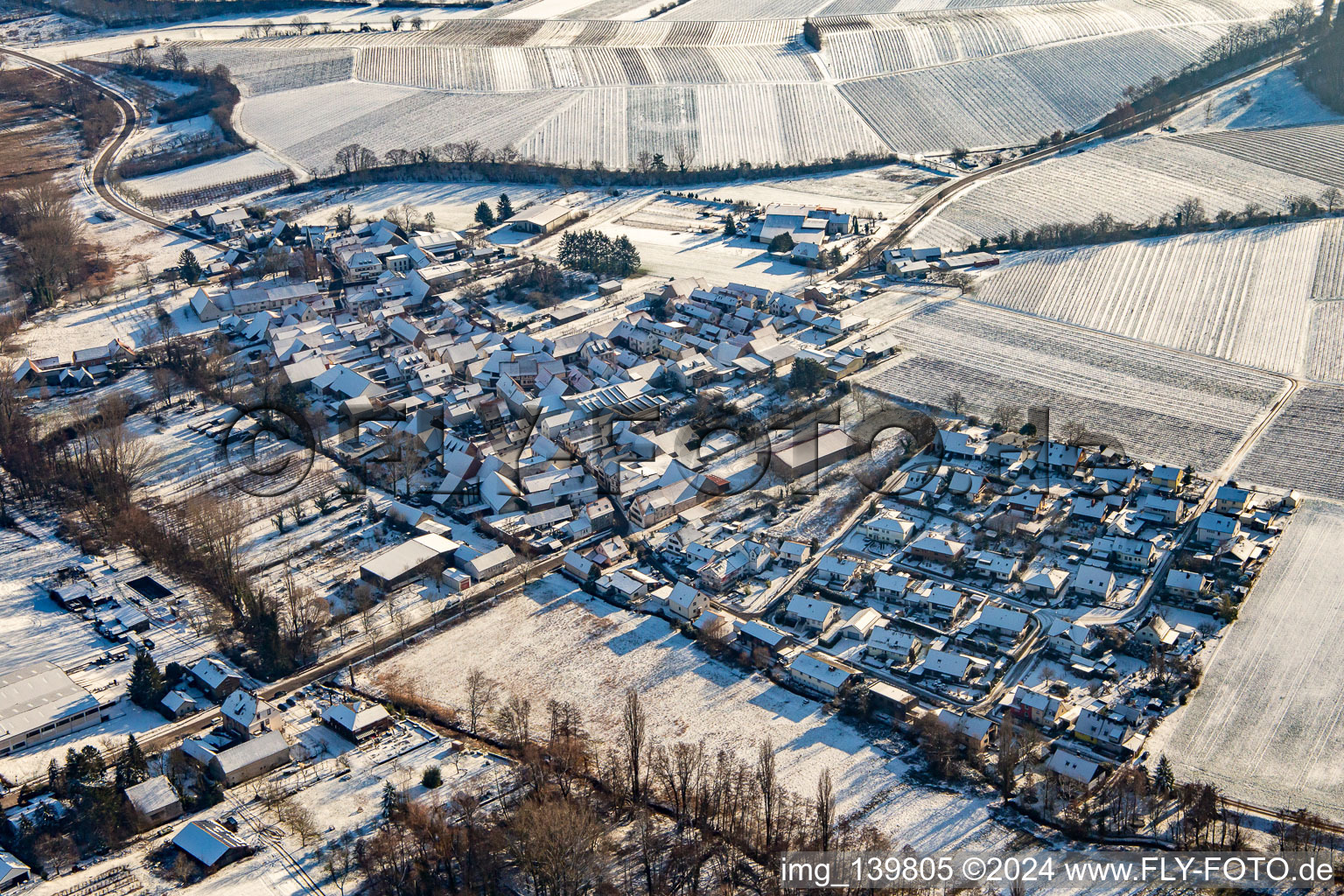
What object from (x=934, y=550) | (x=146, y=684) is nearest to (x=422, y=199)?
(x=146, y=684)

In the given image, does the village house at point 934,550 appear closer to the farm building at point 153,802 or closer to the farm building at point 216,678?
the farm building at point 216,678

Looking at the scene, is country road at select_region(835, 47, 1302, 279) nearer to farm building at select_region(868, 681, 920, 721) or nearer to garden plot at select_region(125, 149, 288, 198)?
farm building at select_region(868, 681, 920, 721)

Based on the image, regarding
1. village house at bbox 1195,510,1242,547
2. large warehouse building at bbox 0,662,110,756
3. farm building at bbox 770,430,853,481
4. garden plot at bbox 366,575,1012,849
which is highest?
farm building at bbox 770,430,853,481

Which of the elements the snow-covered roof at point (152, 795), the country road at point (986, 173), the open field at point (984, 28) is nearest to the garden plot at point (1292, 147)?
the country road at point (986, 173)

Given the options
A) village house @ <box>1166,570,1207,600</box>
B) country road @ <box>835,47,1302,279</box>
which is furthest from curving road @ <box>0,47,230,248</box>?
village house @ <box>1166,570,1207,600</box>

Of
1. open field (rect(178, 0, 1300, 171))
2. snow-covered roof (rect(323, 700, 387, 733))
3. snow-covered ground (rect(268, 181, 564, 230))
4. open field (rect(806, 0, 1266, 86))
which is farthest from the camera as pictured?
open field (rect(806, 0, 1266, 86))

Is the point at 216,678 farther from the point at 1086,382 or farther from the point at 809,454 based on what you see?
the point at 1086,382
